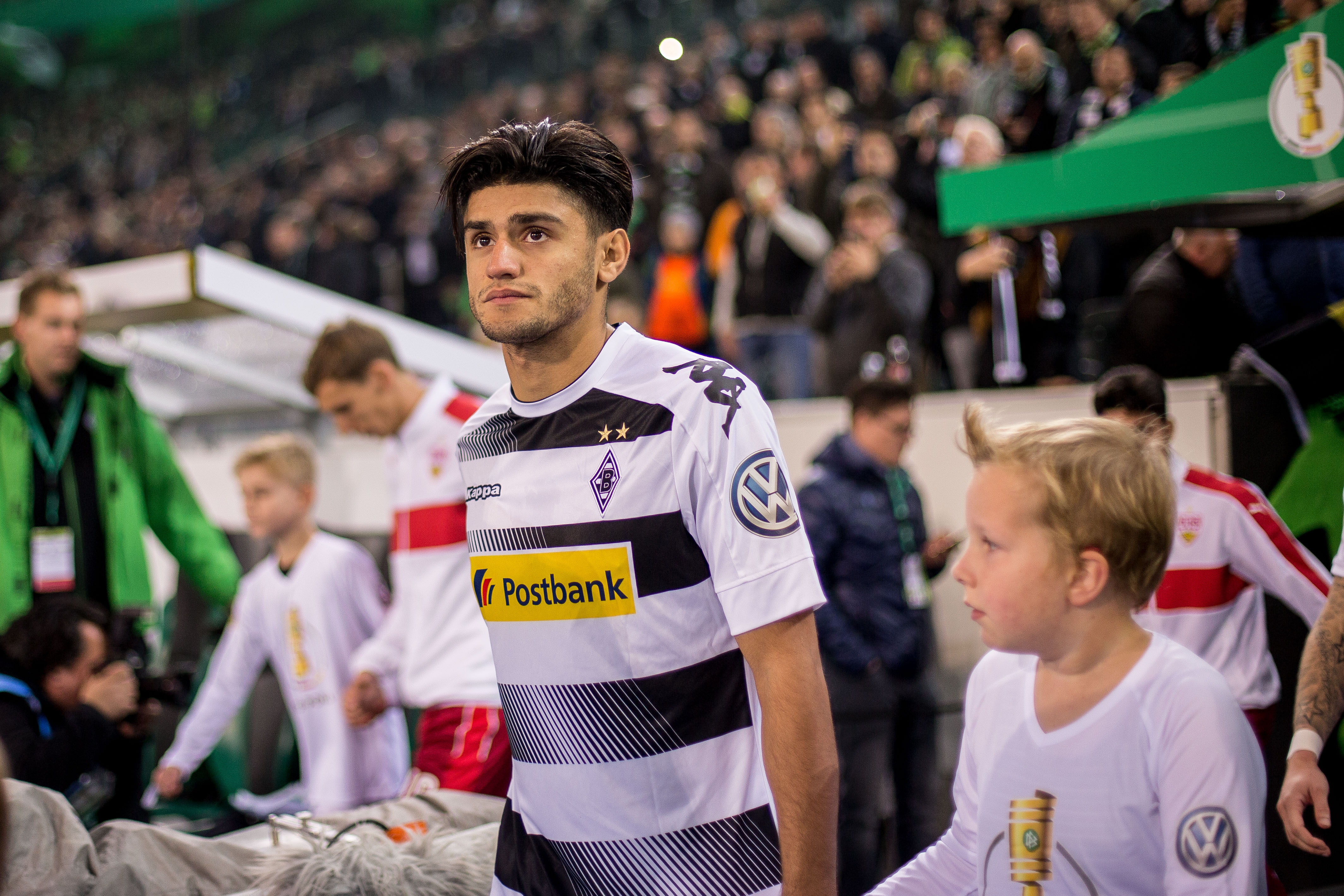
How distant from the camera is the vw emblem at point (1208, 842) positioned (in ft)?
4.62

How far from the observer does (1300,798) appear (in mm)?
1841

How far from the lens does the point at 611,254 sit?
6.16 ft

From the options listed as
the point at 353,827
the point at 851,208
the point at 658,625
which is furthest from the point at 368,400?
the point at 851,208

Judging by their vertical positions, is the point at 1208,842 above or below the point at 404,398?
below

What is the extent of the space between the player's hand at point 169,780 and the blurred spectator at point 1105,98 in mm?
4779

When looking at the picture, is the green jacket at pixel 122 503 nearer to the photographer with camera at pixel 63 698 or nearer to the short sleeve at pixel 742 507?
the photographer with camera at pixel 63 698

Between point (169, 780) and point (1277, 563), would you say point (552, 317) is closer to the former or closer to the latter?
point (1277, 563)

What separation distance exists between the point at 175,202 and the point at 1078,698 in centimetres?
1953

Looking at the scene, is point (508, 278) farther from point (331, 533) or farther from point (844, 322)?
point (844, 322)

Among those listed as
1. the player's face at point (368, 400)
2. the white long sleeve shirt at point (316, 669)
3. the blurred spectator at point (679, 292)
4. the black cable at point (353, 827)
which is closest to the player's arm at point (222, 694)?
the white long sleeve shirt at point (316, 669)

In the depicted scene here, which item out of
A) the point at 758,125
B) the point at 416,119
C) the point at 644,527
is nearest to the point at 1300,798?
the point at 644,527

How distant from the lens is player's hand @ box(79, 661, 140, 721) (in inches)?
139

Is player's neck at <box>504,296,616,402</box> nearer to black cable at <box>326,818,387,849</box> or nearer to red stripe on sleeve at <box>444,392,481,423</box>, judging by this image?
black cable at <box>326,818,387,849</box>

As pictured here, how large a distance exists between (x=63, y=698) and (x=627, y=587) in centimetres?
270
